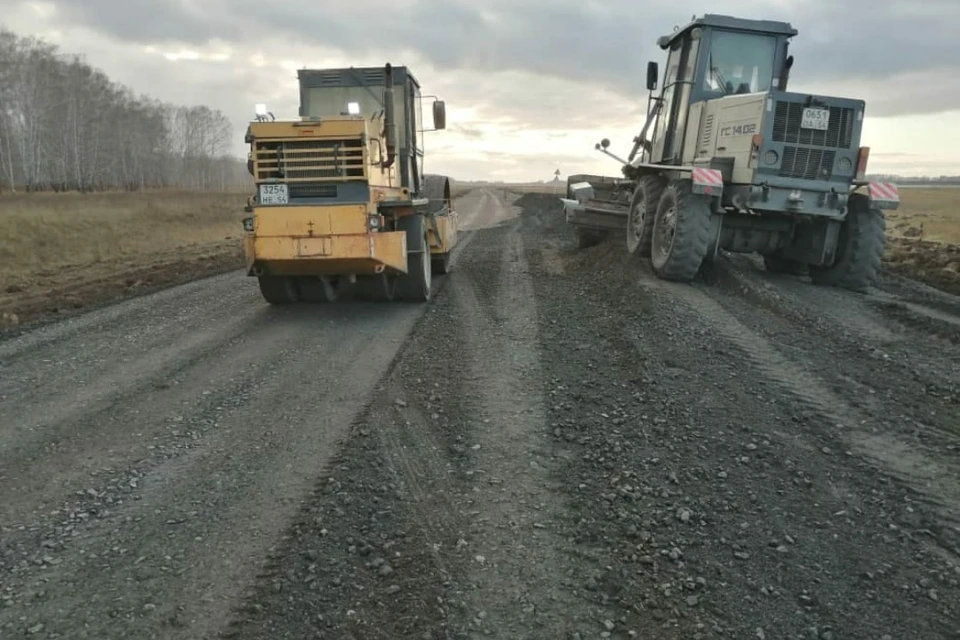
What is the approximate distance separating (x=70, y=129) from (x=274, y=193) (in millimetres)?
61216

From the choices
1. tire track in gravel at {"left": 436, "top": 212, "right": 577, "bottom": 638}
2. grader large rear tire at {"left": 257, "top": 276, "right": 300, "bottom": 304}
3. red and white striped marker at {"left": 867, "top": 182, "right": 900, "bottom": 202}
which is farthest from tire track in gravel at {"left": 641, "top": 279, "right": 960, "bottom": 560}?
grader large rear tire at {"left": 257, "top": 276, "right": 300, "bottom": 304}

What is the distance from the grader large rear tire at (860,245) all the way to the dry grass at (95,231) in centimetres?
1486

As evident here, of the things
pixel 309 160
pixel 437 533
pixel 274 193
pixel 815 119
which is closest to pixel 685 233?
pixel 815 119

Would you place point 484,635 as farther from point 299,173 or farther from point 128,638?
point 299,173

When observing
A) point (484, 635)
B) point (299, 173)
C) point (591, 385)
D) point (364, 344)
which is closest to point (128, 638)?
point (484, 635)

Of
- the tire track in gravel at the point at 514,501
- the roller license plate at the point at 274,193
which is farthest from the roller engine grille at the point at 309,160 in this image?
the tire track in gravel at the point at 514,501

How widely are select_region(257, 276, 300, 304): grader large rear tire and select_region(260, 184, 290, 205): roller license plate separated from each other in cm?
121

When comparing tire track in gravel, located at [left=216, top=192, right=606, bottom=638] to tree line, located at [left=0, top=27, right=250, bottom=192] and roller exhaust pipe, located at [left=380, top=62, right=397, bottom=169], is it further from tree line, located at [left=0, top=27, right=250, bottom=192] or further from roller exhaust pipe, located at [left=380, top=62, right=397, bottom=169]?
tree line, located at [left=0, top=27, right=250, bottom=192]

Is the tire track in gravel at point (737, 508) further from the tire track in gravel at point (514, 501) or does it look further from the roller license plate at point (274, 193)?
the roller license plate at point (274, 193)

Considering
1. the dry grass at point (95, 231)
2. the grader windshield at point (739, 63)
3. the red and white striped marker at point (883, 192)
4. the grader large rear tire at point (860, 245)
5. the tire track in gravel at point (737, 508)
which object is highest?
the grader windshield at point (739, 63)

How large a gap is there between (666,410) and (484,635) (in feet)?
8.70

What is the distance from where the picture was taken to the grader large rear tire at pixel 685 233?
937 cm

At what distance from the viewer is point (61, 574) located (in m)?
3.14

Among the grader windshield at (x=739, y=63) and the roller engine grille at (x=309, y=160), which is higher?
the grader windshield at (x=739, y=63)
